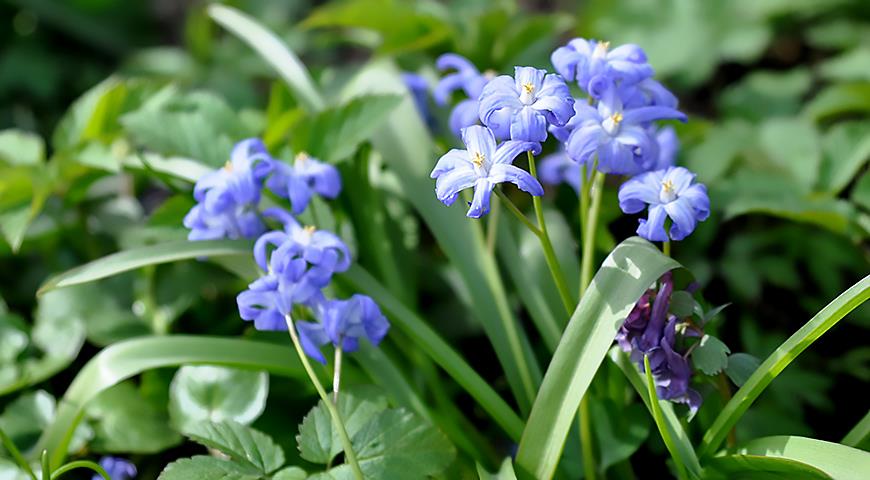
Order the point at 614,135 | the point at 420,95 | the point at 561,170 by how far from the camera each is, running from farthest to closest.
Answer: the point at 420,95 → the point at 561,170 → the point at 614,135

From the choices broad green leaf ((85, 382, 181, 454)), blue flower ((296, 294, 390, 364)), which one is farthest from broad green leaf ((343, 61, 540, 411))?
broad green leaf ((85, 382, 181, 454))

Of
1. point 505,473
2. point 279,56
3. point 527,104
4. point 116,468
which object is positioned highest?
point 527,104

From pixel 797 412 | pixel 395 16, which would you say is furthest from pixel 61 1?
pixel 797 412

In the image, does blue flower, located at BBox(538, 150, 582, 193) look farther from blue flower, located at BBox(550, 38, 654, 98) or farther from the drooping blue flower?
blue flower, located at BBox(550, 38, 654, 98)

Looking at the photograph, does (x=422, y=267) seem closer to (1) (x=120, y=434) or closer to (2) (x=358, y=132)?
(2) (x=358, y=132)

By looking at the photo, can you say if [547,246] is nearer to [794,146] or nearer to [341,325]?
[341,325]

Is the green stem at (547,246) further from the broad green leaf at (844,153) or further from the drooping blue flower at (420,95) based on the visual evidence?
the broad green leaf at (844,153)

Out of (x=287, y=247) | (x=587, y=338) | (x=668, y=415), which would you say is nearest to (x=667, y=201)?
(x=587, y=338)
